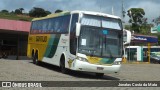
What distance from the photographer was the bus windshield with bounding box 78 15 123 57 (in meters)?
19.4

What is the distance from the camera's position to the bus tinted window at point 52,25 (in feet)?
71.3

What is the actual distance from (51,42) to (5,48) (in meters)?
24.9

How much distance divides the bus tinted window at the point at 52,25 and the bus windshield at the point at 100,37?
1.93m

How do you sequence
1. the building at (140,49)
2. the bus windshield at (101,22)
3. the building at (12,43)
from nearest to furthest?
1. the bus windshield at (101,22)
2. the building at (12,43)
3. the building at (140,49)

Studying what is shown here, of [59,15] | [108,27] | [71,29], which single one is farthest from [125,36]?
[59,15]

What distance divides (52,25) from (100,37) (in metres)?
5.41

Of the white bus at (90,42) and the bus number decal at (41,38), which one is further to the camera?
the bus number decal at (41,38)

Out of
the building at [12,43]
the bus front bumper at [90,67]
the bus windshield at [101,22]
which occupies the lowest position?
the bus front bumper at [90,67]

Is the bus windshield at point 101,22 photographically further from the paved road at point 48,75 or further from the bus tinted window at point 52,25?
the paved road at point 48,75

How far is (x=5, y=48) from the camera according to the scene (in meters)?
47.6

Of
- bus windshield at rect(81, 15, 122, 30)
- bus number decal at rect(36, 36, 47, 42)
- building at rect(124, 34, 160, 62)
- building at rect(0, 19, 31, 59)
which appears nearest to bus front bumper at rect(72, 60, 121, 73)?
bus windshield at rect(81, 15, 122, 30)

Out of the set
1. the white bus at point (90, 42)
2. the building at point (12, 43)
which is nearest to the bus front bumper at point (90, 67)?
the white bus at point (90, 42)

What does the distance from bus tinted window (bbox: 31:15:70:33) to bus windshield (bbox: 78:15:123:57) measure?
1925mm

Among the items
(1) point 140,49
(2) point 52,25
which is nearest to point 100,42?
(2) point 52,25
